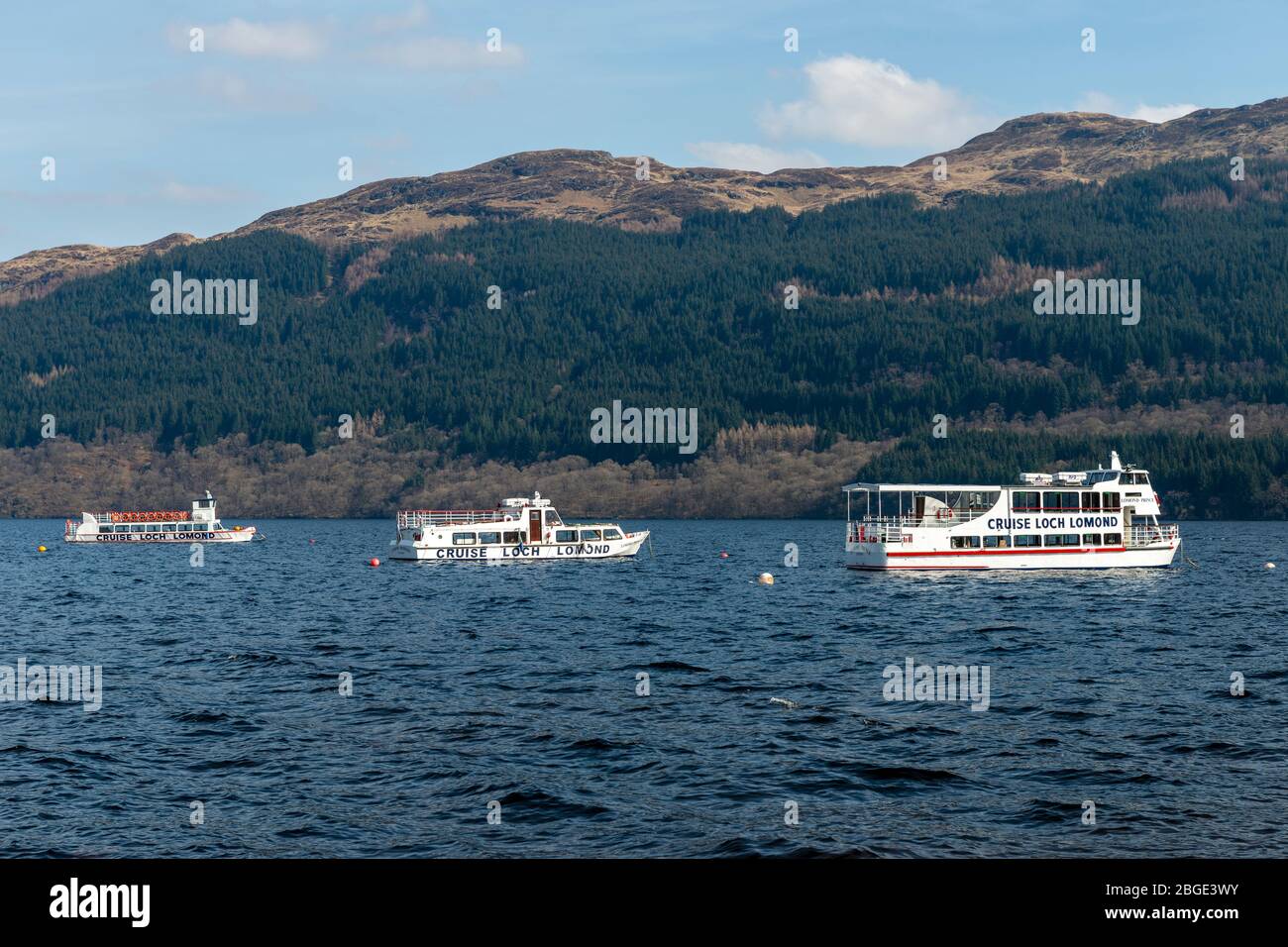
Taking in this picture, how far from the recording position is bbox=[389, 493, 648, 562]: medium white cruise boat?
150 metres

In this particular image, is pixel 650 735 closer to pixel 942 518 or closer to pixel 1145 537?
pixel 942 518

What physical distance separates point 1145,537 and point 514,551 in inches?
2677

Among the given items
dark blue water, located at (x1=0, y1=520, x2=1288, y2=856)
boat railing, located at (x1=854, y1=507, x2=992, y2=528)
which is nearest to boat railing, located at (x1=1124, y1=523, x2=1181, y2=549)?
boat railing, located at (x1=854, y1=507, x2=992, y2=528)

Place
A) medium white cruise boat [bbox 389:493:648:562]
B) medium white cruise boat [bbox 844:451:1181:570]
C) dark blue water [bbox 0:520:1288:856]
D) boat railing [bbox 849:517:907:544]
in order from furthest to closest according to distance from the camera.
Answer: medium white cruise boat [bbox 389:493:648:562]
boat railing [bbox 849:517:907:544]
medium white cruise boat [bbox 844:451:1181:570]
dark blue water [bbox 0:520:1288:856]

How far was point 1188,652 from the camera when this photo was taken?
Answer: 207 ft

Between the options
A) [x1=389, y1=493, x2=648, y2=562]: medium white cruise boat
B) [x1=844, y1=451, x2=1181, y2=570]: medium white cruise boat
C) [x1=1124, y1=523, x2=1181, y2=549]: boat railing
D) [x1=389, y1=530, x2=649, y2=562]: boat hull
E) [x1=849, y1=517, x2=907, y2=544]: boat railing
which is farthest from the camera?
[x1=389, y1=493, x2=648, y2=562]: medium white cruise boat

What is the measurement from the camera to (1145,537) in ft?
402

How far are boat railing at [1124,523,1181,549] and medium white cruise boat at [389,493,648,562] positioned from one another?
55836 mm

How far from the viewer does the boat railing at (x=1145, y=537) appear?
398 feet

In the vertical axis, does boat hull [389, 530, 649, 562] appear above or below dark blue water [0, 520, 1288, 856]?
below

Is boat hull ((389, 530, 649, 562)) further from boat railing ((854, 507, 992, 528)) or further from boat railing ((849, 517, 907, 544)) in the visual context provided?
boat railing ((854, 507, 992, 528))

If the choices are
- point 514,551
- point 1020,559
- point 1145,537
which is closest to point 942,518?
point 1020,559

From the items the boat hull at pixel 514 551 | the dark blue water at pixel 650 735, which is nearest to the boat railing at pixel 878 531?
the dark blue water at pixel 650 735
